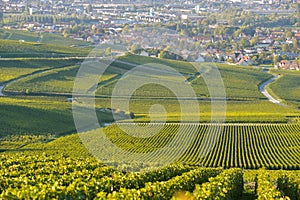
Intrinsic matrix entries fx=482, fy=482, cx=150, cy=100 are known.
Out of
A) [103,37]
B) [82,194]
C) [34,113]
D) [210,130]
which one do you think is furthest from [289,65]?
[82,194]

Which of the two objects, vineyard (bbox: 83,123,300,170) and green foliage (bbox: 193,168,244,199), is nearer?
green foliage (bbox: 193,168,244,199)

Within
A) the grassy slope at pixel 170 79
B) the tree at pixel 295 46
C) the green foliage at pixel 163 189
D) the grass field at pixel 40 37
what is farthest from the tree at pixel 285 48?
the green foliage at pixel 163 189

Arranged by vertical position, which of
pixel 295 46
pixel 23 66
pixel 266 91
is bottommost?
pixel 295 46

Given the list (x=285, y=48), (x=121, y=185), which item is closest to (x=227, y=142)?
(x=121, y=185)

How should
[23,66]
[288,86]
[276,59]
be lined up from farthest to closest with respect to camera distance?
[276,59] → [288,86] → [23,66]

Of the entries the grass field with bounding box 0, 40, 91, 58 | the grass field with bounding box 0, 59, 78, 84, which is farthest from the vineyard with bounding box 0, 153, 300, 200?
the grass field with bounding box 0, 40, 91, 58

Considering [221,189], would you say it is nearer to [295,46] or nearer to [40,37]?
[40,37]

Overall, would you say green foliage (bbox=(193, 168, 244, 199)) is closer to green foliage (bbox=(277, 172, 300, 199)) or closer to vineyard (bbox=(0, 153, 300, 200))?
vineyard (bbox=(0, 153, 300, 200))

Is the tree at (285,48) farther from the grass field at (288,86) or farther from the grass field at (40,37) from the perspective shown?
the grass field at (40,37)
